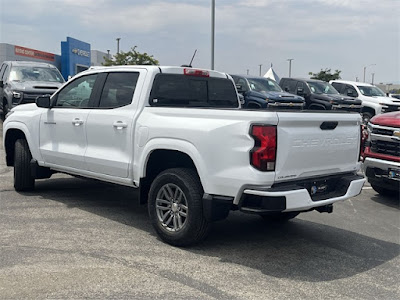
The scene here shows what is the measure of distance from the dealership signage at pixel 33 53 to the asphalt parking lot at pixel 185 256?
111 ft

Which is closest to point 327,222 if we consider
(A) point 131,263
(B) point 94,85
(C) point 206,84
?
(C) point 206,84

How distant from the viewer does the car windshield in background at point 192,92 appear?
5.52 metres

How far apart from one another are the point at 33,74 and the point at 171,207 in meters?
10.7

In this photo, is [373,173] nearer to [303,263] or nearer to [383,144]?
[383,144]

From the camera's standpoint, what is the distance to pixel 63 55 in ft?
138

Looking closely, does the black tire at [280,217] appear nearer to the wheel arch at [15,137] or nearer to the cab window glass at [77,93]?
the cab window glass at [77,93]

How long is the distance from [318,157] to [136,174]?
2.02 m

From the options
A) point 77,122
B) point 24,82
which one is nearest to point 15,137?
point 77,122

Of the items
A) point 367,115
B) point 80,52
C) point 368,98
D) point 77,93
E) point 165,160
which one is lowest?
point 165,160

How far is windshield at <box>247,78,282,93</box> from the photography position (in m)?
16.7

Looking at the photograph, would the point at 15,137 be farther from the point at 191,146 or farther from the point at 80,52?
the point at 80,52

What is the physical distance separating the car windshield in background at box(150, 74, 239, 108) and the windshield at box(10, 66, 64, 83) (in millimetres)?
9227

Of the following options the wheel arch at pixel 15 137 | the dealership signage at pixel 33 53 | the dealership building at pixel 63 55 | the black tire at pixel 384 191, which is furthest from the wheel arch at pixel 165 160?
the dealership signage at pixel 33 53

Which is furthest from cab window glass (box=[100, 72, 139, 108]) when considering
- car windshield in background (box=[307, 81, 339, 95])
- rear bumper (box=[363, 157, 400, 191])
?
car windshield in background (box=[307, 81, 339, 95])
